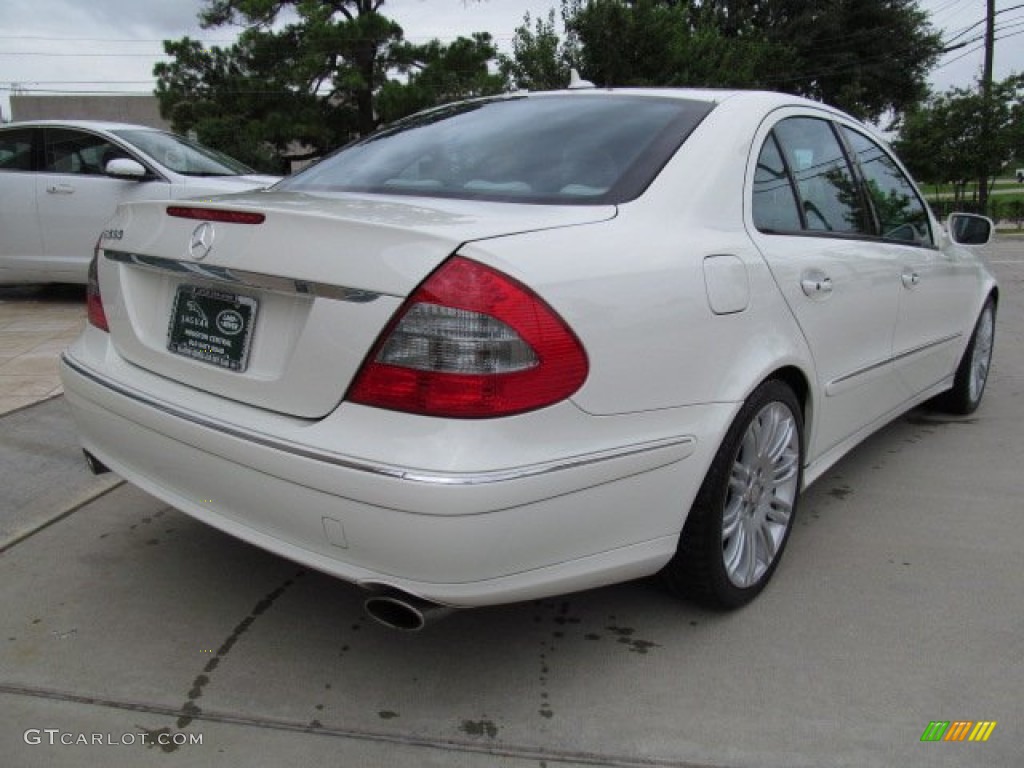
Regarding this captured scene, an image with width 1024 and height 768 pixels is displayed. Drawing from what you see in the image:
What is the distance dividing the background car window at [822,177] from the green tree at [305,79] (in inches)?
745

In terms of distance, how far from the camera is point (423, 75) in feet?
71.8

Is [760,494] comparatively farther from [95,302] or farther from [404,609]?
[95,302]

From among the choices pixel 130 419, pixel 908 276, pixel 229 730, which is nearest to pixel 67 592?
pixel 130 419

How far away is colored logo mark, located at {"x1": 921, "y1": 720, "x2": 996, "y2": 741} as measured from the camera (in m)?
2.11

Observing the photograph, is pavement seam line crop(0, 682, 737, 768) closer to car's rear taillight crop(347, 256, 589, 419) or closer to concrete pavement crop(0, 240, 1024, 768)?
concrete pavement crop(0, 240, 1024, 768)

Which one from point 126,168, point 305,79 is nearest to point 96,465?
point 126,168

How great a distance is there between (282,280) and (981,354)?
4141 mm

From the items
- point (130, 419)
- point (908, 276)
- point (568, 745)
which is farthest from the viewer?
point (908, 276)

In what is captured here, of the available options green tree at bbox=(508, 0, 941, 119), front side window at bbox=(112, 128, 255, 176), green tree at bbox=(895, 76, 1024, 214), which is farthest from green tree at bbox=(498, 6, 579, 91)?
front side window at bbox=(112, 128, 255, 176)

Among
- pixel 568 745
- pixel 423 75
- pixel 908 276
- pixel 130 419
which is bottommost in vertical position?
pixel 568 745

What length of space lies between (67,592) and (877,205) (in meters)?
3.21

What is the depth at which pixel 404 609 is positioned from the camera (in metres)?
2.03

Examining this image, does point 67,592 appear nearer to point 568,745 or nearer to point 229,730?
point 229,730

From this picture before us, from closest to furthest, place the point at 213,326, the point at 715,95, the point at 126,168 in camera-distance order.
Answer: the point at 213,326 → the point at 715,95 → the point at 126,168
